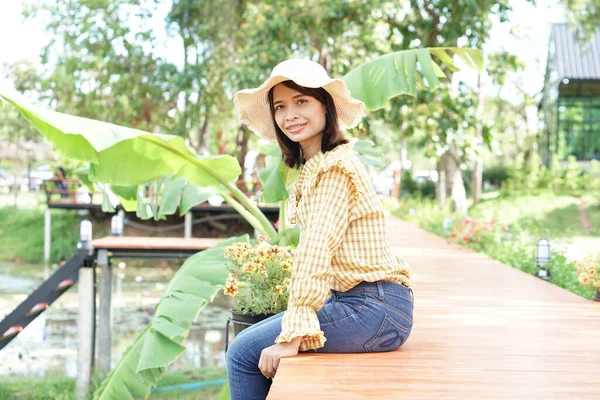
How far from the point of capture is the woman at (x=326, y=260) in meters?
3.11

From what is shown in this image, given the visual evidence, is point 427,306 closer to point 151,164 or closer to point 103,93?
point 151,164

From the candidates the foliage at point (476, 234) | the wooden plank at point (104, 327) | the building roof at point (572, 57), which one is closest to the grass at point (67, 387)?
the wooden plank at point (104, 327)

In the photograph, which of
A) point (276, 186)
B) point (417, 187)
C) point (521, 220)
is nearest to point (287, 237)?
point (276, 186)

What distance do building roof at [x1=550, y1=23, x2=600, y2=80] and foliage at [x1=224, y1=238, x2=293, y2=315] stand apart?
27.2 metres

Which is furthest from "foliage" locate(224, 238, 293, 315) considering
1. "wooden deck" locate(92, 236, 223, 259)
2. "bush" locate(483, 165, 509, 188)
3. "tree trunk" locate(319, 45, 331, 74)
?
"bush" locate(483, 165, 509, 188)

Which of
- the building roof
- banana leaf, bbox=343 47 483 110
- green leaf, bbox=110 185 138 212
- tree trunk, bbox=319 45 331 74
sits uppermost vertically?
the building roof

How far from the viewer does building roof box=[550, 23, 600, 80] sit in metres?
30.0

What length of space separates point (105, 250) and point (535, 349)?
321 inches

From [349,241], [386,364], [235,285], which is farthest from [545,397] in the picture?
[235,285]

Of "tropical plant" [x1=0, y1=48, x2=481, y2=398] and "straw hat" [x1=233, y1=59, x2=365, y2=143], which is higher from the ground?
"straw hat" [x1=233, y1=59, x2=365, y2=143]

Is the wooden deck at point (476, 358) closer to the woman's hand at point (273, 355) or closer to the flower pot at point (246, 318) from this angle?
the woman's hand at point (273, 355)

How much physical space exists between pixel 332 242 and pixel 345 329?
384 millimetres

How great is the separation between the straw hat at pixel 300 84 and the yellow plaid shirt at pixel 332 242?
21 centimetres

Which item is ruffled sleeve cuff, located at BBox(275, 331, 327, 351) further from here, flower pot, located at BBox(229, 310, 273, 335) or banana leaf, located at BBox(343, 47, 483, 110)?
banana leaf, located at BBox(343, 47, 483, 110)
